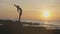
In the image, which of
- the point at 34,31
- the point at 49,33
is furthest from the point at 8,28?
the point at 49,33

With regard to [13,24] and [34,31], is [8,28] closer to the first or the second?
[13,24]

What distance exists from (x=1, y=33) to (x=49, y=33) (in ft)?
7.55

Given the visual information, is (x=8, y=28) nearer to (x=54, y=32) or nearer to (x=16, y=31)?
(x=16, y=31)

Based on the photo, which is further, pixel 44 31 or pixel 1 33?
pixel 44 31

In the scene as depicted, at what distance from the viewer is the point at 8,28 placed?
9.48 m

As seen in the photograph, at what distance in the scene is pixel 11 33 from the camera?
30.3 ft

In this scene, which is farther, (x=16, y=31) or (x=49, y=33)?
(x=49, y=33)

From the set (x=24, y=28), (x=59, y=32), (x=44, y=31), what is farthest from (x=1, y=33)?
(x=59, y=32)

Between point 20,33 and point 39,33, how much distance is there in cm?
94

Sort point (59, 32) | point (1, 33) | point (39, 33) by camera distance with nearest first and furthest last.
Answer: point (1, 33) → point (39, 33) → point (59, 32)

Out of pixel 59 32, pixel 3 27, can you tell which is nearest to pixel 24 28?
pixel 3 27

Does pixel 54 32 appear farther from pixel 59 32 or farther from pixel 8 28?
pixel 8 28

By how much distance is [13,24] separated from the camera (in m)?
9.90

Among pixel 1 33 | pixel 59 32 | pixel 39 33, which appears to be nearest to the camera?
pixel 1 33
